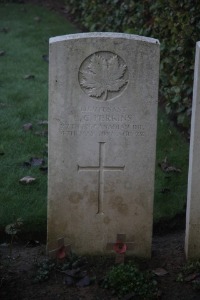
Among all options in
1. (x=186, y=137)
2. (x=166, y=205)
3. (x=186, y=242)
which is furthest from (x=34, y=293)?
(x=186, y=137)

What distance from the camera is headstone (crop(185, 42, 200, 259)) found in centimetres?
457

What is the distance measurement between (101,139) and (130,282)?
1.00 meters

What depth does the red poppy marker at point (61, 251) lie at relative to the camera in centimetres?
477

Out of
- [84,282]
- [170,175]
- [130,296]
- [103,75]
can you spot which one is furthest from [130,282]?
[170,175]

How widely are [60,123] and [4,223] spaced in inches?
42.3

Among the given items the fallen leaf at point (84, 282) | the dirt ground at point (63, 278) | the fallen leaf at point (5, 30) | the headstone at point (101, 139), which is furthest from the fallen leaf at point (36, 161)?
the fallen leaf at point (5, 30)

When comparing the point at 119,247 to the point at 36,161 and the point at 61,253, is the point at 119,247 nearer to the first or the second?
the point at 61,253

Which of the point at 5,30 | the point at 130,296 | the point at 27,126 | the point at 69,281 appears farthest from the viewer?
the point at 5,30

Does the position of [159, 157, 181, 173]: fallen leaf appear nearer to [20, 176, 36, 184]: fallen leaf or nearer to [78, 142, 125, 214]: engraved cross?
[20, 176, 36, 184]: fallen leaf

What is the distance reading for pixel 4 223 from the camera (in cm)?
523

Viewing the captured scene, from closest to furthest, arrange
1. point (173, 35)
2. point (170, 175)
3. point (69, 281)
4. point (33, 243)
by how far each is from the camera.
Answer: point (69, 281) → point (33, 243) → point (170, 175) → point (173, 35)

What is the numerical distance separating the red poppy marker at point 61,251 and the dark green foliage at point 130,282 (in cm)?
38

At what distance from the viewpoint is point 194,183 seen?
15.5ft

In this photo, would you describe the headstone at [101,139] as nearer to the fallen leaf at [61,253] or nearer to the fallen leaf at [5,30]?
the fallen leaf at [61,253]
